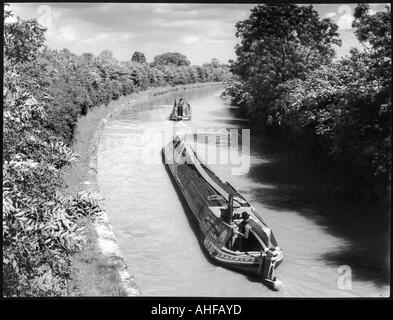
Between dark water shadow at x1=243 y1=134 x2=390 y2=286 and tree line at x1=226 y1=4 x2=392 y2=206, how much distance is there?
555mm

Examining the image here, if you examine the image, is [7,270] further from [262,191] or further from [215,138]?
[215,138]

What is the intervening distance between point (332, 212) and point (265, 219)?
230cm

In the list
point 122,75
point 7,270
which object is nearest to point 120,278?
point 7,270

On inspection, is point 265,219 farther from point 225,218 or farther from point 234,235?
point 234,235

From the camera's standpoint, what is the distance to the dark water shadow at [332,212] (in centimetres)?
1274

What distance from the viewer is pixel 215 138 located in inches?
1118

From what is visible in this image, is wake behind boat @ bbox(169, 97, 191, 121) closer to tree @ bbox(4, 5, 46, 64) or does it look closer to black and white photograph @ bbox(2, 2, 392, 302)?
black and white photograph @ bbox(2, 2, 392, 302)

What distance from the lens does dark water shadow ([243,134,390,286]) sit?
12742 millimetres

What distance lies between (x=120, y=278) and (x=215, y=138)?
1835 centimetres

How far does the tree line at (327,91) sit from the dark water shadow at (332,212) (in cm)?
56

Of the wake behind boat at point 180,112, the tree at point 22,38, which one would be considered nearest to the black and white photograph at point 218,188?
the tree at point 22,38

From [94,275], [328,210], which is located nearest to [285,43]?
[328,210]

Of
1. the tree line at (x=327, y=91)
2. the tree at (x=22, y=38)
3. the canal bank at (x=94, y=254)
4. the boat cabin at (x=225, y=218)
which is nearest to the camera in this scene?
the tree at (x=22, y=38)

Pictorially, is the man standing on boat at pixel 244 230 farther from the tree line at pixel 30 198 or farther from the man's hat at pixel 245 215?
the tree line at pixel 30 198
